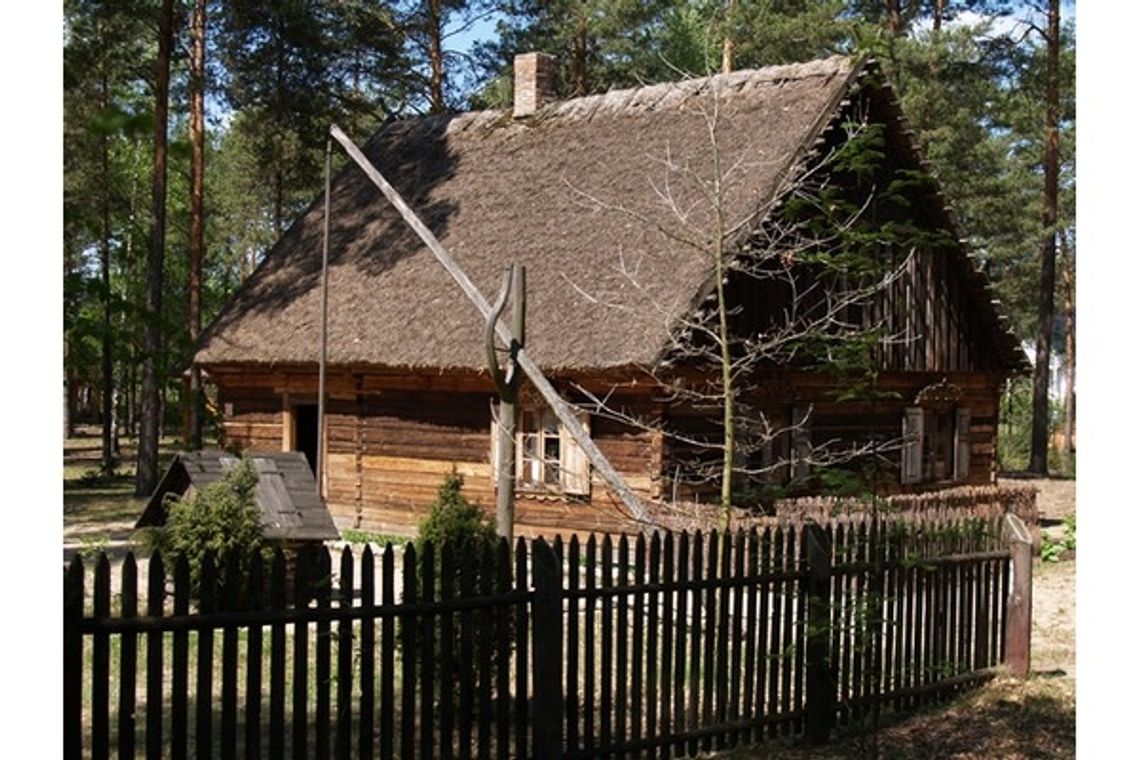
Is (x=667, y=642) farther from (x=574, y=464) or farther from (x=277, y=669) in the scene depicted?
(x=574, y=464)

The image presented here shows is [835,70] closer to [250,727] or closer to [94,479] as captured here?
[250,727]

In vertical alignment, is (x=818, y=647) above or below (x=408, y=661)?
below

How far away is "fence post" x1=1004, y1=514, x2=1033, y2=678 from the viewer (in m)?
9.04

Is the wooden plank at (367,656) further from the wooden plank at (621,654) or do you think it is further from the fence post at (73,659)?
the wooden plank at (621,654)

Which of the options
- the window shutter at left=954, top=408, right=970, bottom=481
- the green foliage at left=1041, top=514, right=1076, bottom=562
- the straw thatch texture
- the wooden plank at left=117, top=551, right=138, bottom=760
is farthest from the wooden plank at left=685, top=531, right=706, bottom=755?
the window shutter at left=954, top=408, right=970, bottom=481

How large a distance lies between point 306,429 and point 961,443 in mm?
10499

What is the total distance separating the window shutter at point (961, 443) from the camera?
20.7 meters

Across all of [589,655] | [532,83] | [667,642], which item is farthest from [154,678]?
[532,83]

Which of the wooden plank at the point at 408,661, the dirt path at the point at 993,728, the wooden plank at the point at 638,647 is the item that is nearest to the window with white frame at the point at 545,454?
the dirt path at the point at 993,728

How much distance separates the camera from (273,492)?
1148cm

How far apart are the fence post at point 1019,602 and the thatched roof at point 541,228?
18.4 feet

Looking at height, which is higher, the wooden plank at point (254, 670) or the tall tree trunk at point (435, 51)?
the tall tree trunk at point (435, 51)

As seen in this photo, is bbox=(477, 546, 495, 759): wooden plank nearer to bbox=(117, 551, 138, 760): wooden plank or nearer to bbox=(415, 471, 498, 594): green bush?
bbox=(117, 551, 138, 760): wooden plank

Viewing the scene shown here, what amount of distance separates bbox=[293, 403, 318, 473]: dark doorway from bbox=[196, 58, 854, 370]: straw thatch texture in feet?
4.00
